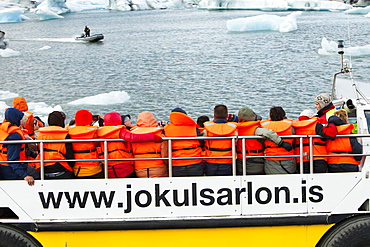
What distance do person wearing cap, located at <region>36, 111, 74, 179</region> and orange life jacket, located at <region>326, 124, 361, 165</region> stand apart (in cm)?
247

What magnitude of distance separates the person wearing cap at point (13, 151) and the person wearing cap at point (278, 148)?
223 centimetres

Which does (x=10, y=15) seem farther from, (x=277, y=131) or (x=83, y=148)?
(x=277, y=131)

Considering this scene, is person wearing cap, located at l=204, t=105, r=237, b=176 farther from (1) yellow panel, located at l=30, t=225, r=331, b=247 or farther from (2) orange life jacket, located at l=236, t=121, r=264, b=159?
(1) yellow panel, located at l=30, t=225, r=331, b=247

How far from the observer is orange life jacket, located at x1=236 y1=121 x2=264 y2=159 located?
15.5 feet

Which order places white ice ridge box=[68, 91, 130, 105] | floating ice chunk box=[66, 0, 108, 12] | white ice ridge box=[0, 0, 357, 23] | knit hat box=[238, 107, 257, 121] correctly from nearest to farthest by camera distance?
knit hat box=[238, 107, 257, 121] < white ice ridge box=[68, 91, 130, 105] < white ice ridge box=[0, 0, 357, 23] < floating ice chunk box=[66, 0, 108, 12]

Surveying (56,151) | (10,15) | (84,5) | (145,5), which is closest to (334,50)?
(56,151)

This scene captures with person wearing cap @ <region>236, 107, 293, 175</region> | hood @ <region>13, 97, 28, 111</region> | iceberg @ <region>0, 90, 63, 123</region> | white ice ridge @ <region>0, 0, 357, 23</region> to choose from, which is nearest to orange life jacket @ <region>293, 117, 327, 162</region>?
person wearing cap @ <region>236, 107, 293, 175</region>

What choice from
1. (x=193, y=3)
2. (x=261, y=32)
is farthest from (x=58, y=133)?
(x=193, y=3)

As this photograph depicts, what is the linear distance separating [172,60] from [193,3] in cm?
7889

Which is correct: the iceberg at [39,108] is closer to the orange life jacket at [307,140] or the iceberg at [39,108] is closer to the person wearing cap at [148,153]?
the person wearing cap at [148,153]

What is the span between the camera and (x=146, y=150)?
4.75 metres

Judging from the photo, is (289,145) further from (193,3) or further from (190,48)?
(193,3)

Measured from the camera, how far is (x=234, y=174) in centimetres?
466

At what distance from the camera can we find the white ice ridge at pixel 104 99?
2141 centimetres
